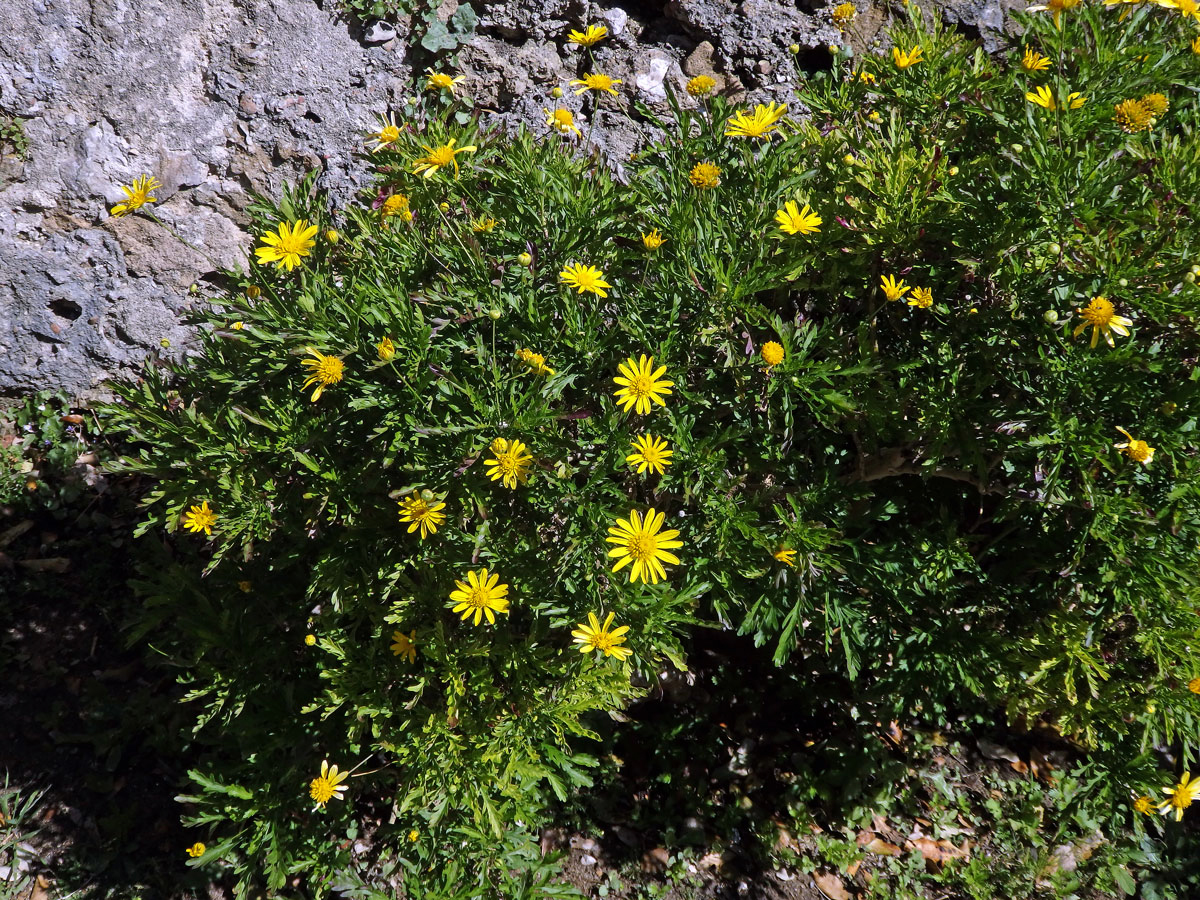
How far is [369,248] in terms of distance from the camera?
243 cm

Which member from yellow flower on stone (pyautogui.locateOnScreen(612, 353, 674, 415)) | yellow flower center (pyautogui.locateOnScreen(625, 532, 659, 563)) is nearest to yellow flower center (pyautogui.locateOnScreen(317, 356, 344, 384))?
yellow flower on stone (pyautogui.locateOnScreen(612, 353, 674, 415))

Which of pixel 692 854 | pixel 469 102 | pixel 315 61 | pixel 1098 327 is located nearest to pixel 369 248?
pixel 469 102

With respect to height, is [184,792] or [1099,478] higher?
[1099,478]

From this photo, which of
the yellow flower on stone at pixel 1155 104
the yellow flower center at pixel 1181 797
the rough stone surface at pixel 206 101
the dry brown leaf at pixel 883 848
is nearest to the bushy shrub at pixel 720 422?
the yellow flower on stone at pixel 1155 104

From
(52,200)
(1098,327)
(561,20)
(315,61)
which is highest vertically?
(1098,327)

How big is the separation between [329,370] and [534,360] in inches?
18.0

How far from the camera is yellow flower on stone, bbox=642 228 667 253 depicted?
2.04 metres

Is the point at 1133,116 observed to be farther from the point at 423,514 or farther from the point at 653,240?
the point at 423,514

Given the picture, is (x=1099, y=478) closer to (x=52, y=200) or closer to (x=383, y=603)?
(x=383, y=603)

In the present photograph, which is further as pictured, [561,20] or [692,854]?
[561,20]

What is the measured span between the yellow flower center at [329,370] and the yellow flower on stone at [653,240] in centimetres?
77

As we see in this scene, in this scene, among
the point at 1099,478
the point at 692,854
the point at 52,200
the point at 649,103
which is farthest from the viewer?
the point at 649,103

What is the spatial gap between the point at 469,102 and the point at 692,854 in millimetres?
2855

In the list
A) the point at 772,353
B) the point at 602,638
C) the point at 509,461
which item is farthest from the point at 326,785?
the point at 772,353
